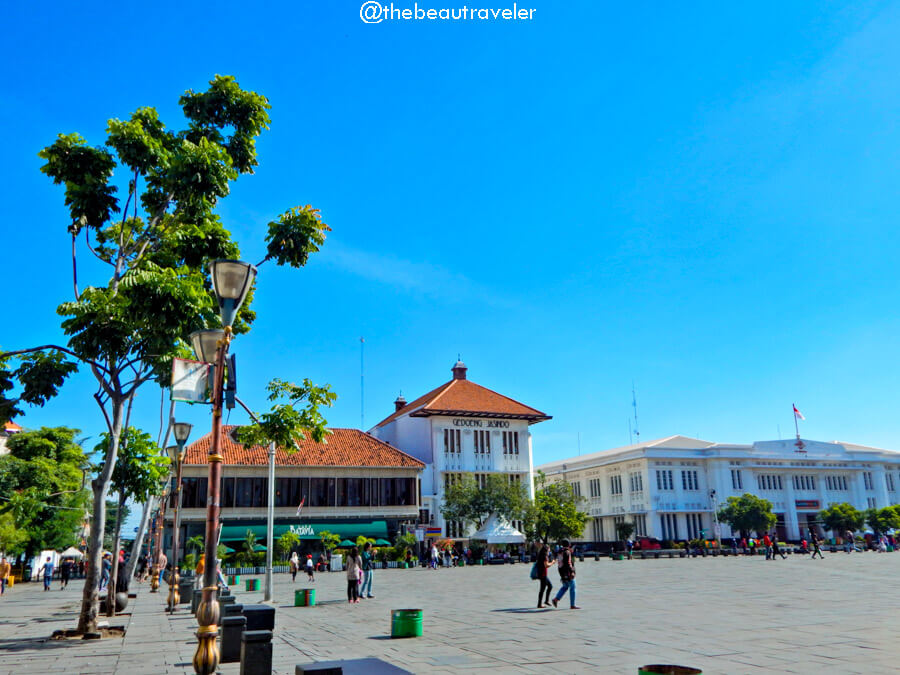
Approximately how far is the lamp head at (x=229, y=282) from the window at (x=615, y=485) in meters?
71.3

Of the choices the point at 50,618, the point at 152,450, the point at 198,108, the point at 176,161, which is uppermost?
the point at 198,108

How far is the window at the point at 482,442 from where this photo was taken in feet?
208

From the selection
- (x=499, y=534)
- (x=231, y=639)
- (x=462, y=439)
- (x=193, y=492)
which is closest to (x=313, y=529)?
(x=193, y=492)

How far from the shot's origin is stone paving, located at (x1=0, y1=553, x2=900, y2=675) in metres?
10.4

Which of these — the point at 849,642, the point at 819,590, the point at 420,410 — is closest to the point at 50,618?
the point at 849,642

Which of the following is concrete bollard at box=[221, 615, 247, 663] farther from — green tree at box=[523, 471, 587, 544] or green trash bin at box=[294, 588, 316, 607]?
green tree at box=[523, 471, 587, 544]

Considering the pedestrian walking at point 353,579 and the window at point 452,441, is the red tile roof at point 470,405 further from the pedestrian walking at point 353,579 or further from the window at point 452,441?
the pedestrian walking at point 353,579

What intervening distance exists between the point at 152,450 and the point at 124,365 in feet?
20.1

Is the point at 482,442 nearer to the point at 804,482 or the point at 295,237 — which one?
the point at 804,482

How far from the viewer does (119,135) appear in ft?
44.8

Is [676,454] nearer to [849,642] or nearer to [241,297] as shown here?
[849,642]

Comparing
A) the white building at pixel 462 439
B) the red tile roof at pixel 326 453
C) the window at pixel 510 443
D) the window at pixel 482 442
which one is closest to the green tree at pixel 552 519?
the white building at pixel 462 439

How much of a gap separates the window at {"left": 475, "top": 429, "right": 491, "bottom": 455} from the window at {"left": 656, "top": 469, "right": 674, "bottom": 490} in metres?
19.1

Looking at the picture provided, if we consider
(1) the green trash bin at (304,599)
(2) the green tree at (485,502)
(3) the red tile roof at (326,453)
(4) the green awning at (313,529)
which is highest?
(3) the red tile roof at (326,453)
